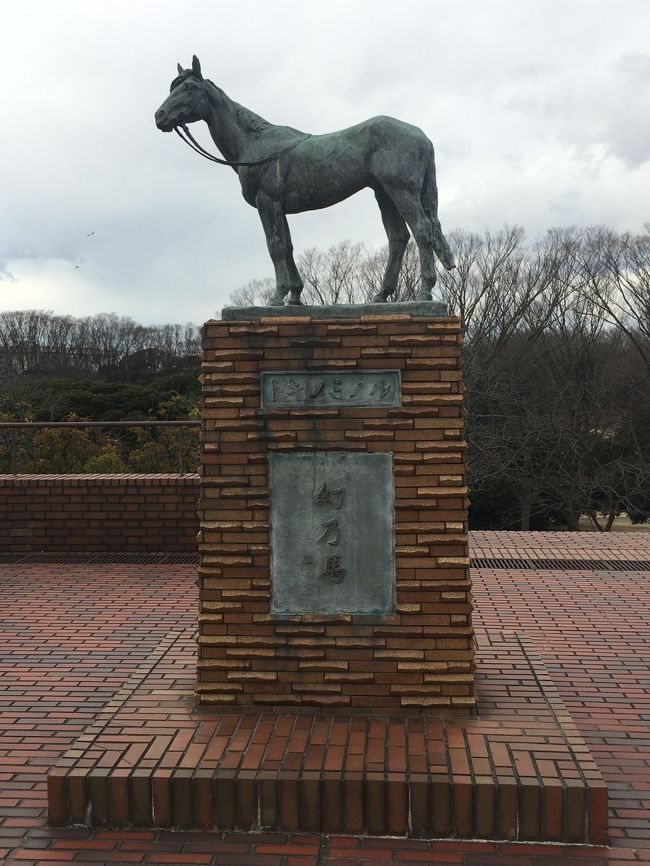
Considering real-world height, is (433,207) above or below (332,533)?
above


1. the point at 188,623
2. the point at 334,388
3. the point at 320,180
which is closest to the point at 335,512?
the point at 334,388

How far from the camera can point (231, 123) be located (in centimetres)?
429

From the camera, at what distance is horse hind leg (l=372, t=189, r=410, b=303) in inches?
173

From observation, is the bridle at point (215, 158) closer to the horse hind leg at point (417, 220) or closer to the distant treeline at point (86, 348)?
the horse hind leg at point (417, 220)

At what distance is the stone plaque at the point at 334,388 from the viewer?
388 cm

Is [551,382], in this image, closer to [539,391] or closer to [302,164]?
[539,391]

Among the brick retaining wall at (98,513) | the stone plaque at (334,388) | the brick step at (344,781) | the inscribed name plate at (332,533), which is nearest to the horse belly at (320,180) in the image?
the stone plaque at (334,388)

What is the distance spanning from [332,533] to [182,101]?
2.34 metres

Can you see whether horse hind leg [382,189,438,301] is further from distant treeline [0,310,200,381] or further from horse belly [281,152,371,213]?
distant treeline [0,310,200,381]

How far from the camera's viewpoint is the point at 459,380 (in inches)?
152

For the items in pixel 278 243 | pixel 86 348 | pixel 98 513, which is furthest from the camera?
pixel 86 348

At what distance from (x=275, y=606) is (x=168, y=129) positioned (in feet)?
8.20

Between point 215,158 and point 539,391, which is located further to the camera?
point 539,391

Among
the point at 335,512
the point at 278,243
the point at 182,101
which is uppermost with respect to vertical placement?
the point at 182,101
